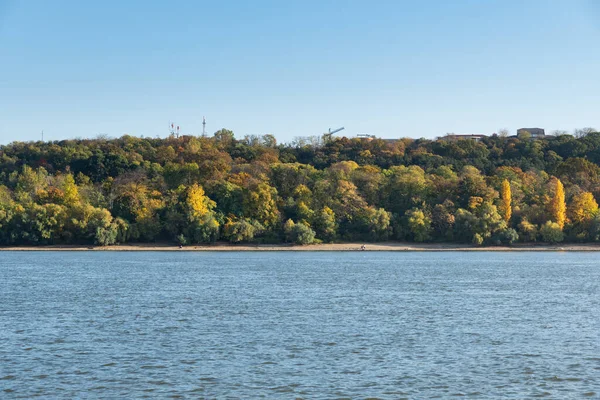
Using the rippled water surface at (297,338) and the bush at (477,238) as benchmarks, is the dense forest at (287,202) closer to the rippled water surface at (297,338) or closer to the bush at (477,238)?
the bush at (477,238)

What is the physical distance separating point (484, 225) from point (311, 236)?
25.3 m

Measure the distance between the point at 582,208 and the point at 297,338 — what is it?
97816mm

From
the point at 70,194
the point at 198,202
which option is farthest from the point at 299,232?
the point at 70,194

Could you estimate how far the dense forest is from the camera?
112188 millimetres

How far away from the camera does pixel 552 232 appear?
114 meters

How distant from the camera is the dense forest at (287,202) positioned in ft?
368

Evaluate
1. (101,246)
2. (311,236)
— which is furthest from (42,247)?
(311,236)

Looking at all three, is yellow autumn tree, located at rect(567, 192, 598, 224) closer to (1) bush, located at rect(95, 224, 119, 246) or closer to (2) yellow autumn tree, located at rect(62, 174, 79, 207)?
(1) bush, located at rect(95, 224, 119, 246)

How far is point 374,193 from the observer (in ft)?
409

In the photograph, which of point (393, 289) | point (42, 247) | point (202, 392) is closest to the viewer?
point (202, 392)

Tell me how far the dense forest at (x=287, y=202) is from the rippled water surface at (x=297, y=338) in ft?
177

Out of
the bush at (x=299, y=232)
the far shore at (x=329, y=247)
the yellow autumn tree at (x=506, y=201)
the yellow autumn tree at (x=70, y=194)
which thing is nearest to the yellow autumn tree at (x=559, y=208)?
the far shore at (x=329, y=247)

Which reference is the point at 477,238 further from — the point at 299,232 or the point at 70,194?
the point at 70,194

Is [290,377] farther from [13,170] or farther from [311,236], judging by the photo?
[13,170]
